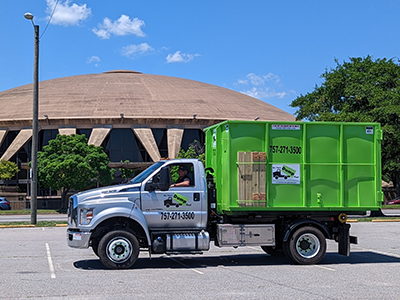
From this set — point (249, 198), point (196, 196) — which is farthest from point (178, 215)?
point (249, 198)

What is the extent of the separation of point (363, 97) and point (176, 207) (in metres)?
23.3

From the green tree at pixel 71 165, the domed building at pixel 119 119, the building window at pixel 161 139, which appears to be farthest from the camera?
the building window at pixel 161 139

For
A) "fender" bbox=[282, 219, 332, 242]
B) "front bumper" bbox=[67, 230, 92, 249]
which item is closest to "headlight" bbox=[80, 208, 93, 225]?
"front bumper" bbox=[67, 230, 92, 249]

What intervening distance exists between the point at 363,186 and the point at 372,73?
2250cm

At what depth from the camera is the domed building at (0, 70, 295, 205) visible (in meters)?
59.5

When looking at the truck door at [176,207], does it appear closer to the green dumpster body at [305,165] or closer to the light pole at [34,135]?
the green dumpster body at [305,165]

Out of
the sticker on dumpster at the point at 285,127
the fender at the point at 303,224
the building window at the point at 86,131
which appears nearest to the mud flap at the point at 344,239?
the fender at the point at 303,224

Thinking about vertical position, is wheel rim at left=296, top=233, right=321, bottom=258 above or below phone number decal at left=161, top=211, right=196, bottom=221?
below

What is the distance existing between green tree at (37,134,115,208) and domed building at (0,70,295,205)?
1267 centimetres

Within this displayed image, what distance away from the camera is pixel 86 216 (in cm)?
1119

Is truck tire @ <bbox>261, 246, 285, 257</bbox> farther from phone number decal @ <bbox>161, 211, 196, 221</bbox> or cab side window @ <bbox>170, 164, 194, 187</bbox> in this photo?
cab side window @ <bbox>170, 164, 194, 187</bbox>

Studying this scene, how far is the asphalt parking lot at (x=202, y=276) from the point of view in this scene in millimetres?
8555

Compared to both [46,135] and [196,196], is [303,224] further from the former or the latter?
[46,135]

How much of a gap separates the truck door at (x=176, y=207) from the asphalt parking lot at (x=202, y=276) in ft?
3.17
